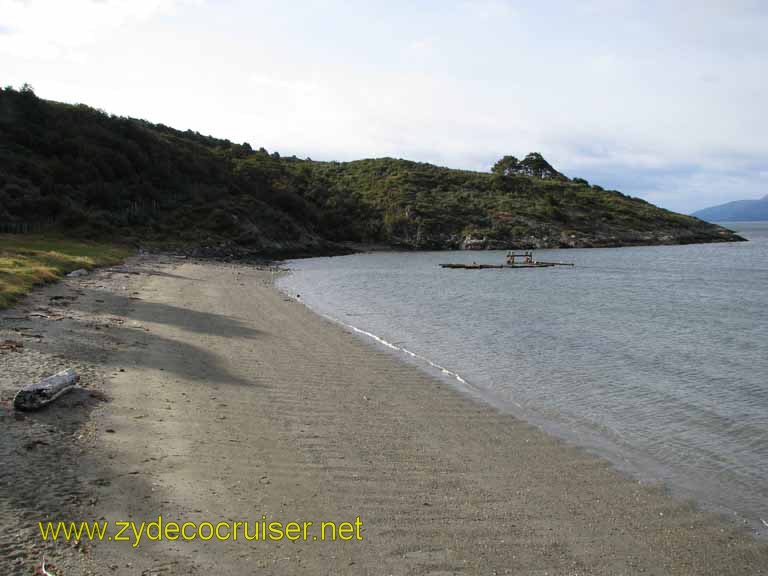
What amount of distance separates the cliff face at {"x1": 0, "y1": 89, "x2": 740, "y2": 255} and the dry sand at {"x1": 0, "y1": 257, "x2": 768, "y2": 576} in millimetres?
43652

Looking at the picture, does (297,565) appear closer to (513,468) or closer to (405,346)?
(513,468)

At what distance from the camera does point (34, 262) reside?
2611 centimetres

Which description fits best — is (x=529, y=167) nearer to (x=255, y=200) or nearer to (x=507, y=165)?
(x=507, y=165)

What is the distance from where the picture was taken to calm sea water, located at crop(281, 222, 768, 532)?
33.2 feet

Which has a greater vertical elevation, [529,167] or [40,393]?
[529,167]

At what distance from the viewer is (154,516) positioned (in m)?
6.53

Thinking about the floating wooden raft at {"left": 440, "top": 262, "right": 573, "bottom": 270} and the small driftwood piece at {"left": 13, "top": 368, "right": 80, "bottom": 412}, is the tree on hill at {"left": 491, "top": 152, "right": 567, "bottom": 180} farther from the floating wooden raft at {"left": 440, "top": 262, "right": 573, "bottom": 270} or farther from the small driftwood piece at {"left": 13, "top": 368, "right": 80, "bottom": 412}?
the small driftwood piece at {"left": 13, "top": 368, "right": 80, "bottom": 412}

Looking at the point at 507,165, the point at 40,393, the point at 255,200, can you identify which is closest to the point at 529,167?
the point at 507,165

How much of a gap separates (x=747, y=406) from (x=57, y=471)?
13.8 meters

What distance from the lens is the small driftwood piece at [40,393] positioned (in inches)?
352

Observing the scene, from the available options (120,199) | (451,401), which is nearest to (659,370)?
(451,401)

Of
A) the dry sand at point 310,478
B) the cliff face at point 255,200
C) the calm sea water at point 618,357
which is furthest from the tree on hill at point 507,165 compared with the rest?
the dry sand at point 310,478

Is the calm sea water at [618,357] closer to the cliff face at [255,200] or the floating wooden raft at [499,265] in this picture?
the floating wooden raft at [499,265]

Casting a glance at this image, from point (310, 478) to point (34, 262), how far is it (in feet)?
78.1
